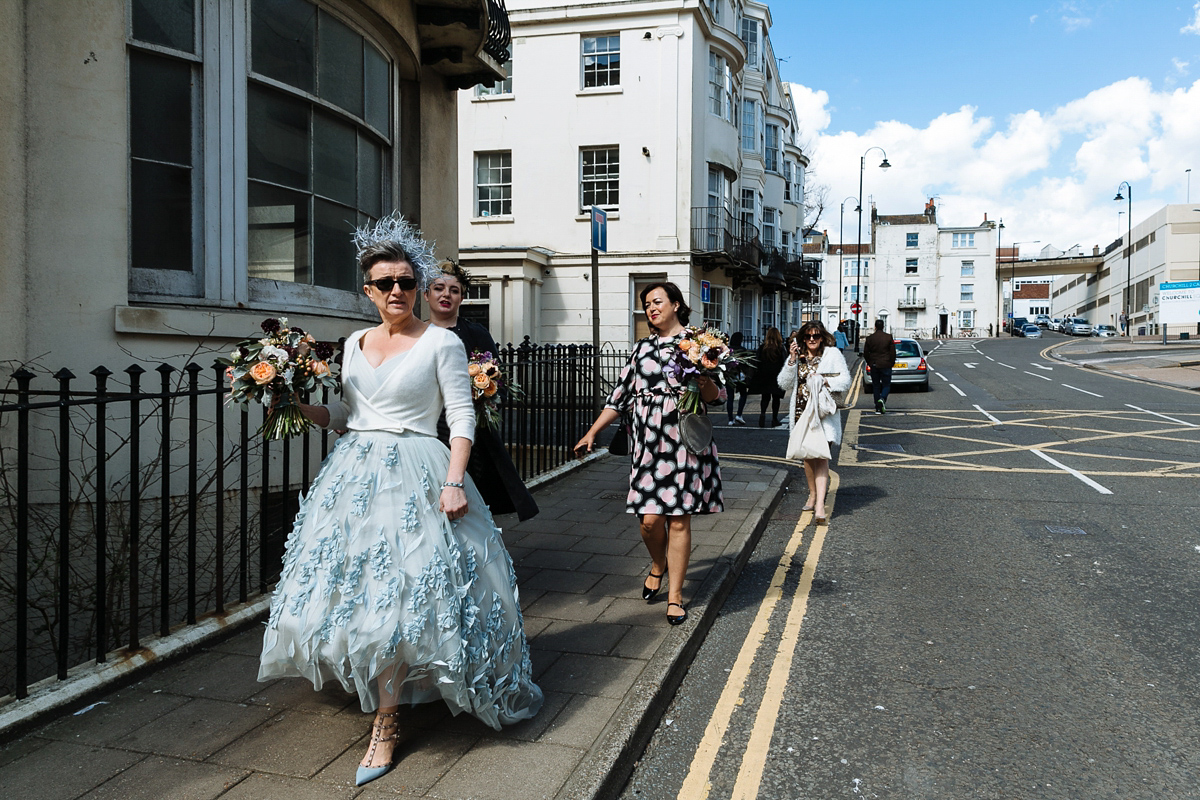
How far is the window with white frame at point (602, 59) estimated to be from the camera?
76.3 feet

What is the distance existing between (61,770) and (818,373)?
669 centimetres

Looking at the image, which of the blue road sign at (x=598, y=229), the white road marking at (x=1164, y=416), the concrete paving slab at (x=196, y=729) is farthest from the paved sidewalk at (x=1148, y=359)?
the concrete paving slab at (x=196, y=729)

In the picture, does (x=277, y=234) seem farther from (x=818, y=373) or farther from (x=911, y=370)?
(x=911, y=370)

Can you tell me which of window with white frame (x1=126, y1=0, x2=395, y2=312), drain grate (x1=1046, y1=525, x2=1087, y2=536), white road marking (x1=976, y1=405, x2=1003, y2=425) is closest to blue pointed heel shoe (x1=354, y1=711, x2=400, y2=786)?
window with white frame (x1=126, y1=0, x2=395, y2=312)

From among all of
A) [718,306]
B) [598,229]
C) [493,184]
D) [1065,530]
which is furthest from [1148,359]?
[598,229]

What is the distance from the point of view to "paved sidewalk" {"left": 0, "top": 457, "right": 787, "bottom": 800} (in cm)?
289

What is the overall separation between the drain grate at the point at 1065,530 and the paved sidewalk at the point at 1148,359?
1915 cm

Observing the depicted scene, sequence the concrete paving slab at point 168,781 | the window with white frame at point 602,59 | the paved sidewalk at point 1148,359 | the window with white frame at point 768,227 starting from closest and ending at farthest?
the concrete paving slab at point 168,781 < the window with white frame at point 602,59 < the paved sidewalk at point 1148,359 < the window with white frame at point 768,227

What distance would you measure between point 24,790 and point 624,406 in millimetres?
3336

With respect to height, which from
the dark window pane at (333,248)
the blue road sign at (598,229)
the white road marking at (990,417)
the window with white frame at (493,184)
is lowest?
the white road marking at (990,417)

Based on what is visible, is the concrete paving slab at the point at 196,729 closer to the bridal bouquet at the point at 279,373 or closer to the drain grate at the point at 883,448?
the bridal bouquet at the point at 279,373

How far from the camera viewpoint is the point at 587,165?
2347 cm

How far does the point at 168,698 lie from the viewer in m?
3.60

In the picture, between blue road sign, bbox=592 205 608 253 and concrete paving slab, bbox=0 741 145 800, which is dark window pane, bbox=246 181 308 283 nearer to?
blue road sign, bbox=592 205 608 253
